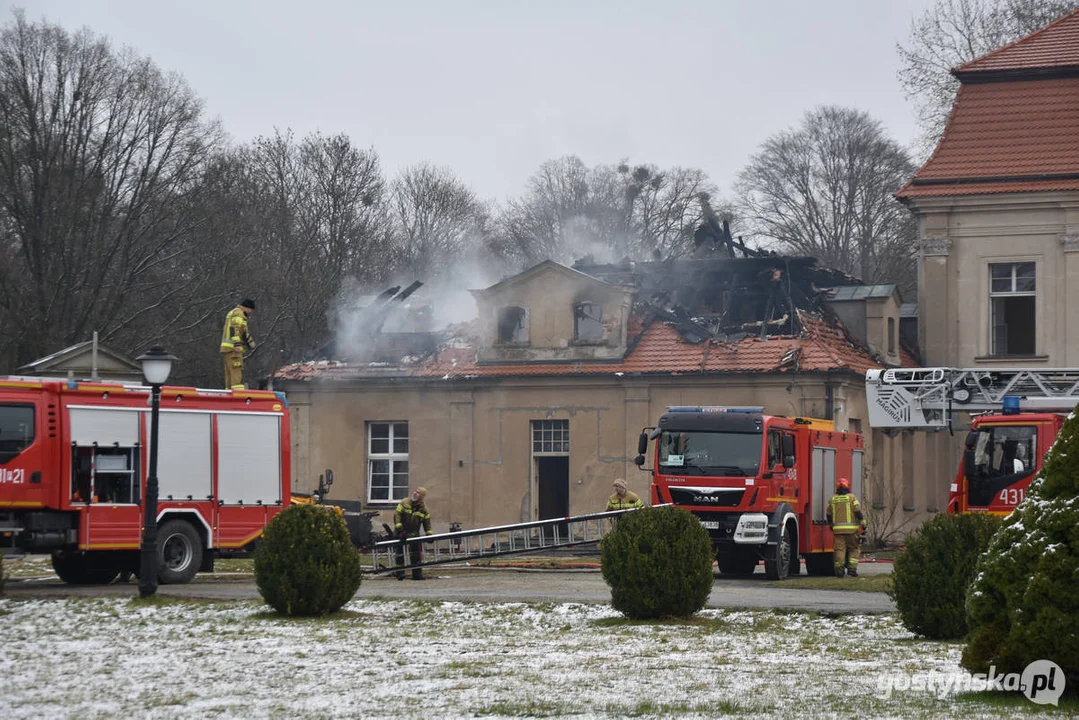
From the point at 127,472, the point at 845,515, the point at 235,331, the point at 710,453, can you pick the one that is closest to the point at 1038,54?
the point at 845,515

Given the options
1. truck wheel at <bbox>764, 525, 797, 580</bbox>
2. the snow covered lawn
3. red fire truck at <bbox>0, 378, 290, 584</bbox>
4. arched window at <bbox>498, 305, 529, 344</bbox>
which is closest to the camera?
the snow covered lawn

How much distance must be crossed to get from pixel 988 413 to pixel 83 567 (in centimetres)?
1466

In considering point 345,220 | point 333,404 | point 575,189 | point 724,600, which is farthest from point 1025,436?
point 575,189

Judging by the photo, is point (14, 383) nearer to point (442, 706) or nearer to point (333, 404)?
point (442, 706)

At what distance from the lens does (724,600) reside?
19.8 m

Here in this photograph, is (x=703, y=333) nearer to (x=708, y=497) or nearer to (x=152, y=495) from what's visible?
(x=708, y=497)

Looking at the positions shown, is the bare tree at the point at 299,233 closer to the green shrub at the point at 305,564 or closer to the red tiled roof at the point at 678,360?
the red tiled roof at the point at 678,360

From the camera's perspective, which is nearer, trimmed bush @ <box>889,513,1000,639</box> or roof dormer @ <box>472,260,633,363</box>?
trimmed bush @ <box>889,513,1000,639</box>

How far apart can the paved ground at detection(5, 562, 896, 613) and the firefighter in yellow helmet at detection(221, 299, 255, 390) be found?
132 inches

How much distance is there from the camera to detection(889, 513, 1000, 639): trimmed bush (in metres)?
14.9

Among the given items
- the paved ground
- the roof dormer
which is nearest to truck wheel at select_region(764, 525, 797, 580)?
the paved ground

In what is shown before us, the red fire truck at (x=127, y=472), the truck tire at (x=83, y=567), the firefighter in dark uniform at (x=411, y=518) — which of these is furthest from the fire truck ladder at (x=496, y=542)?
the truck tire at (x=83, y=567)

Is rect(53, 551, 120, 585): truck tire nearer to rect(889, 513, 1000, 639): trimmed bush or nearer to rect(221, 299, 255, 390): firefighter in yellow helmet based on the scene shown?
rect(221, 299, 255, 390): firefighter in yellow helmet

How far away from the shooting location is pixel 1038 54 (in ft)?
125
